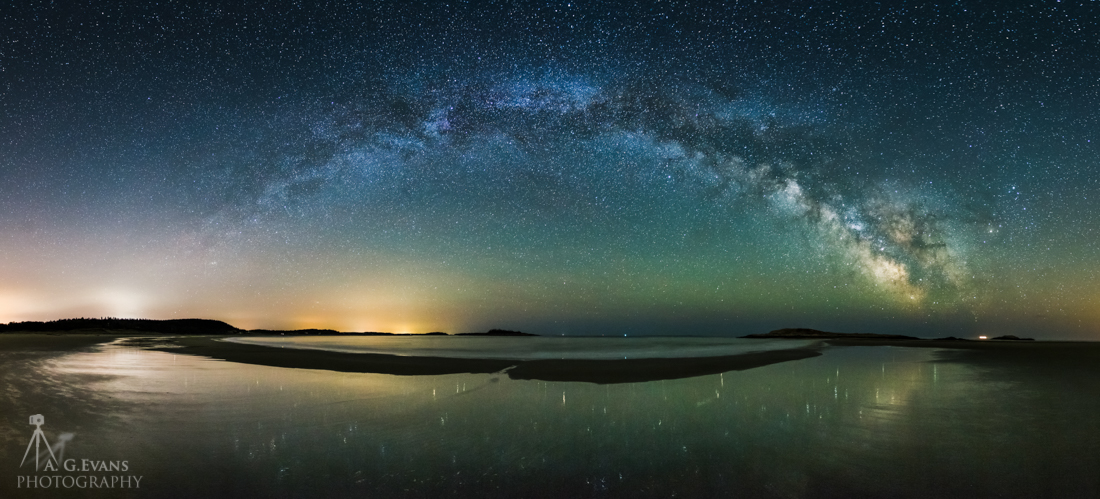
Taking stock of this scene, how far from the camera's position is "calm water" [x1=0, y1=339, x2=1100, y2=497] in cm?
512

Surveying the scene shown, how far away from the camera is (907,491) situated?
16.4 ft

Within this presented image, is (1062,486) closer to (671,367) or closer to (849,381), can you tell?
(849,381)

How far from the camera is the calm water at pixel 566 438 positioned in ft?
16.8

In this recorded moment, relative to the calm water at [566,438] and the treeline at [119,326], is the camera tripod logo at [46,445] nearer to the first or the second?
the calm water at [566,438]

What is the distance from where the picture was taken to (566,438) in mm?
7102

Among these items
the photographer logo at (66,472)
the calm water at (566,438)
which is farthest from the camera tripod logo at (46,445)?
the calm water at (566,438)

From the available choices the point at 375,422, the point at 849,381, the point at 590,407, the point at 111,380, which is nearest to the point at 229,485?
the point at 375,422

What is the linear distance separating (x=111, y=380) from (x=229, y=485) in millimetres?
11884

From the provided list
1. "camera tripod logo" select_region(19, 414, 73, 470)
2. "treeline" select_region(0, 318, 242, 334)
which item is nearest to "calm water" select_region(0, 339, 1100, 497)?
"camera tripod logo" select_region(19, 414, 73, 470)

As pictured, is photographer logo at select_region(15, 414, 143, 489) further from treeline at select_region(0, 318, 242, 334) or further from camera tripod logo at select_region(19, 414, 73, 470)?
treeline at select_region(0, 318, 242, 334)

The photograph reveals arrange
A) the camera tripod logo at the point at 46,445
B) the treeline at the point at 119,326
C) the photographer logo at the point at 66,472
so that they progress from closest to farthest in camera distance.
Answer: the photographer logo at the point at 66,472, the camera tripod logo at the point at 46,445, the treeline at the point at 119,326

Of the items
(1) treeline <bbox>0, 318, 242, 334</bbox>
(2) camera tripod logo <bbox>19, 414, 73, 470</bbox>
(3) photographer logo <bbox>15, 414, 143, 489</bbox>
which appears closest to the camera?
(3) photographer logo <bbox>15, 414, 143, 489</bbox>

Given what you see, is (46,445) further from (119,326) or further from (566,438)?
(119,326)

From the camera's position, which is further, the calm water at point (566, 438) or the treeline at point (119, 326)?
the treeline at point (119, 326)
